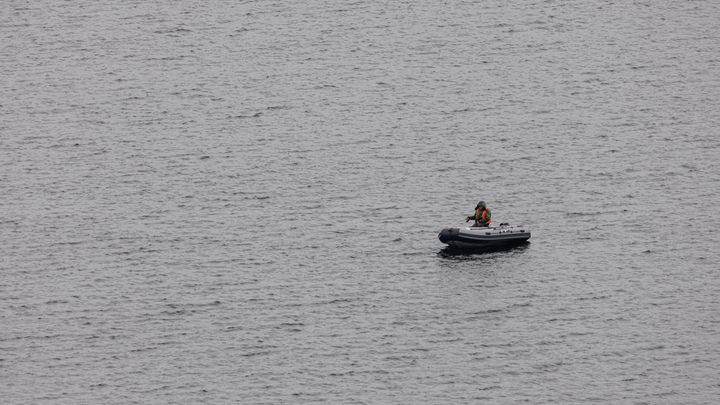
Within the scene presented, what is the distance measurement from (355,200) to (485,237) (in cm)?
1183

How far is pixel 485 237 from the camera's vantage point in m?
60.4

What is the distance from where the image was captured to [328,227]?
216 ft

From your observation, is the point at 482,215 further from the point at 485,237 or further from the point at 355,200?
the point at 355,200

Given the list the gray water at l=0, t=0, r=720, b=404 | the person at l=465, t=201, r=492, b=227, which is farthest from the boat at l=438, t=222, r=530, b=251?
the gray water at l=0, t=0, r=720, b=404

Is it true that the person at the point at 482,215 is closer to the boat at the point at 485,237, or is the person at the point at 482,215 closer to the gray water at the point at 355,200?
the boat at the point at 485,237

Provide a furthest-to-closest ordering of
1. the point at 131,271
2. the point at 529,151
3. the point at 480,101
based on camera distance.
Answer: the point at 480,101
the point at 529,151
the point at 131,271

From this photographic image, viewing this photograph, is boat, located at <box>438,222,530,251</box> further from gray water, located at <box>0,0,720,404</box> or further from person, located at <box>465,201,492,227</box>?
gray water, located at <box>0,0,720,404</box>

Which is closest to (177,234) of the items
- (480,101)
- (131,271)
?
(131,271)

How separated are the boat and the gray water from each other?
2.57 ft

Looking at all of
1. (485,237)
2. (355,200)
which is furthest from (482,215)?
(355,200)

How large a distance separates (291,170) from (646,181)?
23299 mm

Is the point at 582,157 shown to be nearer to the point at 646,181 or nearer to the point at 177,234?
the point at 646,181

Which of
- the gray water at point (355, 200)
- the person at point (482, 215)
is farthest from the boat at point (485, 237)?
the gray water at point (355, 200)

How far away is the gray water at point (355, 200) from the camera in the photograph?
5066 cm
